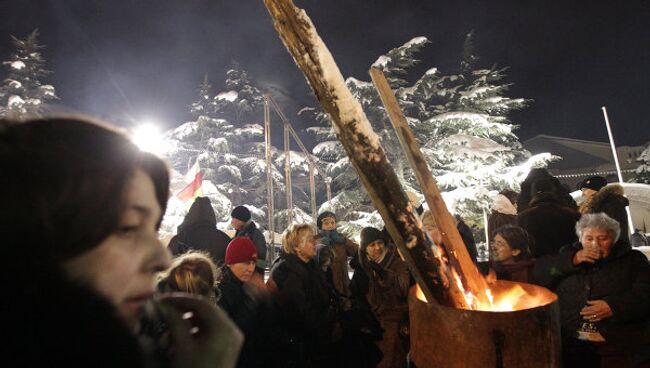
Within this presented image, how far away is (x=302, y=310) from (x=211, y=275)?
1367 millimetres

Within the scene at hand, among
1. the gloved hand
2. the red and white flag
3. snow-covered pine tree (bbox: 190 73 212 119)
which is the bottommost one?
the gloved hand

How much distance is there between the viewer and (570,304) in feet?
10.3

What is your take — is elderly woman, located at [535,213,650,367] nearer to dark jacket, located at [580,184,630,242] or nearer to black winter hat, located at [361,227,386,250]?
black winter hat, located at [361,227,386,250]

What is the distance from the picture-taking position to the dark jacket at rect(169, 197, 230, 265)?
217 inches

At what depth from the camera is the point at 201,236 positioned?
221 inches

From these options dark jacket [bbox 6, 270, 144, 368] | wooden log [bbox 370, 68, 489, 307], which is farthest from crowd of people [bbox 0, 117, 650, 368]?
wooden log [bbox 370, 68, 489, 307]

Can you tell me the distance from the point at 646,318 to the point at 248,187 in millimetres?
23955

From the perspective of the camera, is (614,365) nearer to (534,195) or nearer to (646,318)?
(646,318)

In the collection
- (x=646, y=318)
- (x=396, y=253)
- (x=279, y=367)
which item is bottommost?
(x=279, y=367)

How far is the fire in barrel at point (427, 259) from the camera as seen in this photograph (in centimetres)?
181

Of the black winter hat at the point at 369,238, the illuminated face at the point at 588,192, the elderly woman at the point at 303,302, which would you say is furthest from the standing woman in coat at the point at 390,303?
the illuminated face at the point at 588,192

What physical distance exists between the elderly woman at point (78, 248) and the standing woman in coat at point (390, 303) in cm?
404

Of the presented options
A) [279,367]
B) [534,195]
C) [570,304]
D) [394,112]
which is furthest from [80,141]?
[534,195]

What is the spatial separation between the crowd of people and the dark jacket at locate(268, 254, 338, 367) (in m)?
0.02
